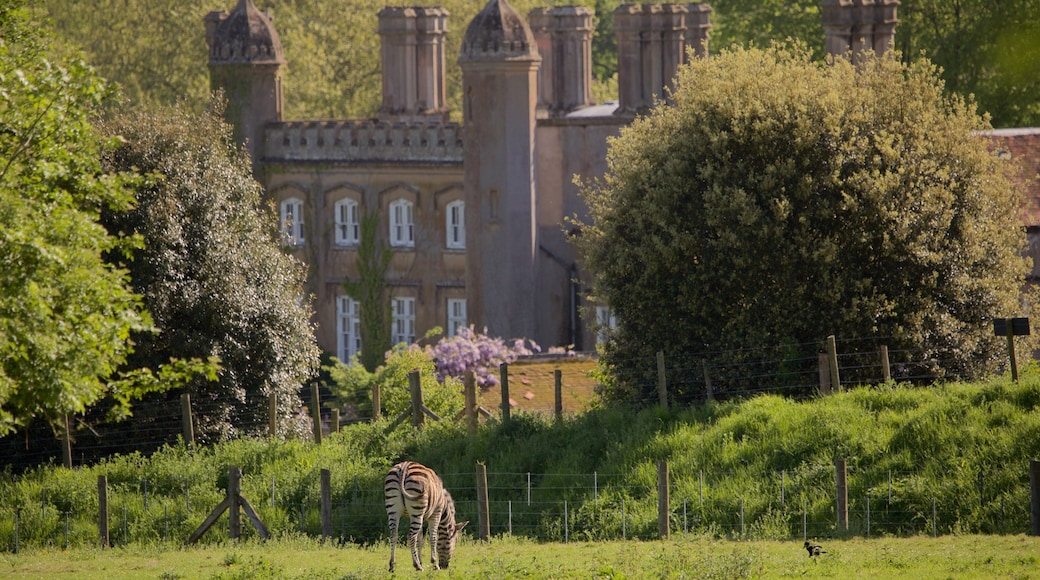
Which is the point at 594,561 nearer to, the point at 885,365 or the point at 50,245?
the point at 50,245

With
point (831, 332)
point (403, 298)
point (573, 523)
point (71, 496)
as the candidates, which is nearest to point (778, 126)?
point (831, 332)

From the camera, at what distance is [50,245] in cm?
1593

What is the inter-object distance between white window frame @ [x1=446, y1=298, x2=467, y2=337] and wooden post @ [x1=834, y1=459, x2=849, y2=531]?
29.4 metres

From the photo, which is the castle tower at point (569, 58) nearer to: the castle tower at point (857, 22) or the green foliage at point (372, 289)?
the green foliage at point (372, 289)

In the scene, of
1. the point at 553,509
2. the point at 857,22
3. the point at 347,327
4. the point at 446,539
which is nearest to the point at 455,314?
the point at 347,327

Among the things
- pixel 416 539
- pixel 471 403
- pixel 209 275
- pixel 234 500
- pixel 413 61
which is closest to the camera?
pixel 416 539

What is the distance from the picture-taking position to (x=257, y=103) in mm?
50312

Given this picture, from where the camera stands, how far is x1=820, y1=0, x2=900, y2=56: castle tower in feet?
136

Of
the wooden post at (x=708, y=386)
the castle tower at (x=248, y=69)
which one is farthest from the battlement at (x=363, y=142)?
the wooden post at (x=708, y=386)

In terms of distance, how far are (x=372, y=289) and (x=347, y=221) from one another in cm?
249

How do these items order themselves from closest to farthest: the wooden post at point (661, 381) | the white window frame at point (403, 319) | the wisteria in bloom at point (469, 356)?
1. the wooden post at point (661, 381)
2. the wisteria in bloom at point (469, 356)
3. the white window frame at point (403, 319)

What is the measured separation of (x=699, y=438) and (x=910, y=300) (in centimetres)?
505

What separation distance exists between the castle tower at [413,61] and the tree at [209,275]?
21.7 m

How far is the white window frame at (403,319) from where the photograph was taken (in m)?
50.2
